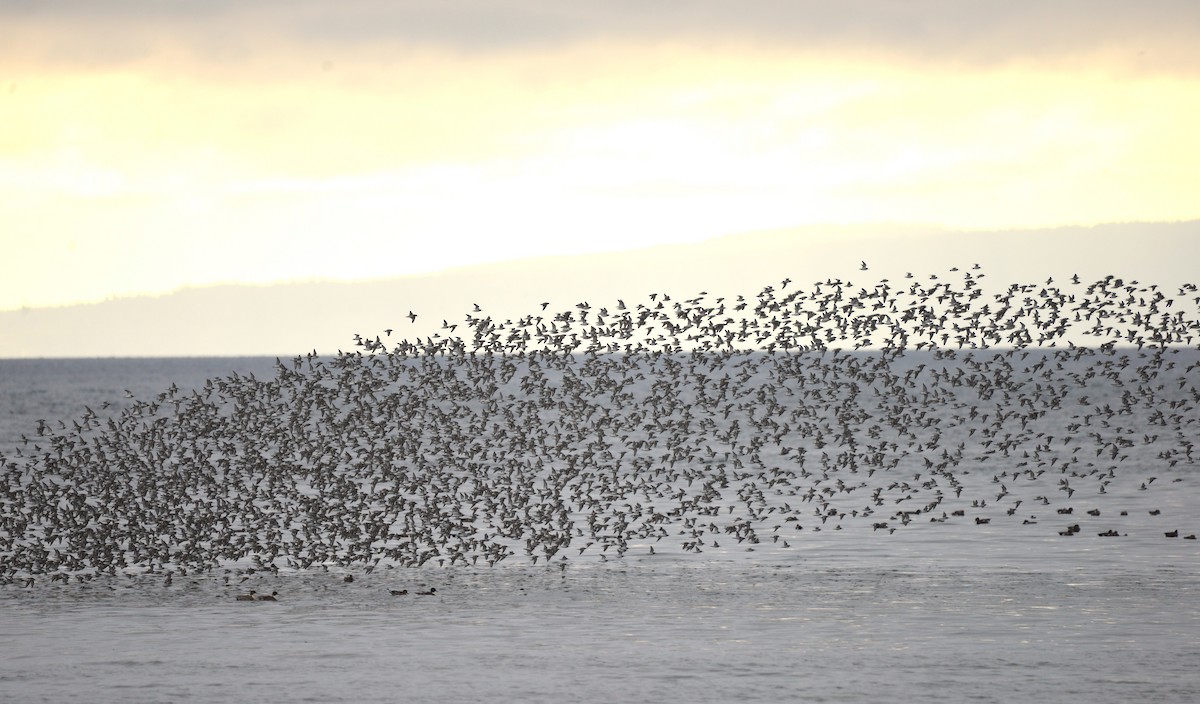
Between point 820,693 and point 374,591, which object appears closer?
point 820,693

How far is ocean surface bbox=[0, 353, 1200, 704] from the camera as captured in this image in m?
25.5

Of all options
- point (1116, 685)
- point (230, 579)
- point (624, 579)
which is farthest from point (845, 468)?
point (1116, 685)

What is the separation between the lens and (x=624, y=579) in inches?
1476

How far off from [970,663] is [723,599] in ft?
28.0

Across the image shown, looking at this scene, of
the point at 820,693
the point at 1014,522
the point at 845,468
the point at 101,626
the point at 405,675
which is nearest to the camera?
the point at 820,693

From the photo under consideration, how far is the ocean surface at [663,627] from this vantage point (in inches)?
1002

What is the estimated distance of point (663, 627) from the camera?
30953mm

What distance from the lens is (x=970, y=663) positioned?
2683cm

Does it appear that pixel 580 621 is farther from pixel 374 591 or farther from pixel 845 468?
pixel 845 468

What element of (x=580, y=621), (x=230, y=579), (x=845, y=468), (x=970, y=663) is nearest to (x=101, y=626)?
(x=230, y=579)

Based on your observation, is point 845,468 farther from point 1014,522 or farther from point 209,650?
point 209,650

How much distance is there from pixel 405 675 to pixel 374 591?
921cm

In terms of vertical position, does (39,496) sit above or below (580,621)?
above

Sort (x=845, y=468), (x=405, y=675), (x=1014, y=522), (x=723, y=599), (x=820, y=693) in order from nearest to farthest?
(x=820, y=693) < (x=405, y=675) < (x=723, y=599) < (x=1014, y=522) < (x=845, y=468)
